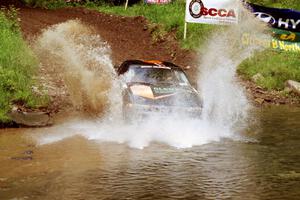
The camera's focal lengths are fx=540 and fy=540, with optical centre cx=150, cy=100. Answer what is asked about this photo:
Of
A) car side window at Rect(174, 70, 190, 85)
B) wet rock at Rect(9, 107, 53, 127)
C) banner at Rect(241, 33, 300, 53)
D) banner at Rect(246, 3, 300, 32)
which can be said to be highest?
banner at Rect(246, 3, 300, 32)

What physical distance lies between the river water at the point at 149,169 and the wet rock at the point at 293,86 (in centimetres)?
635

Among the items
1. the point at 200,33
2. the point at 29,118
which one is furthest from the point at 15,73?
the point at 200,33

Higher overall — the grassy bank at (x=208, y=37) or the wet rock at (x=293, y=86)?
the grassy bank at (x=208, y=37)

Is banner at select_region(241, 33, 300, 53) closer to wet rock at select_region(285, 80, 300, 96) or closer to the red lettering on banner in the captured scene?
the red lettering on banner

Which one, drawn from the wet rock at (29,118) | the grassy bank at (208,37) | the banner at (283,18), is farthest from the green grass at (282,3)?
the wet rock at (29,118)

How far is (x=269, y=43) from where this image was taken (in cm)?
2138

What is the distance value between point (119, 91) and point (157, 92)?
174 cm

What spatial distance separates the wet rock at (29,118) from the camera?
13.4 metres

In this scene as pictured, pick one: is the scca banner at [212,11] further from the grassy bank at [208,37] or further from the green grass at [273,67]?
the green grass at [273,67]

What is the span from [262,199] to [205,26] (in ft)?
57.1

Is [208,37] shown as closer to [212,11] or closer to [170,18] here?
[212,11]

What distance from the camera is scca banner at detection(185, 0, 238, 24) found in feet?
74.4

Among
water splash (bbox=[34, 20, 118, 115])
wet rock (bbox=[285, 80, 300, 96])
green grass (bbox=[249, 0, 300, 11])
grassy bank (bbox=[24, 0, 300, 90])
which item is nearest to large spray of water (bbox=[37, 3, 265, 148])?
water splash (bbox=[34, 20, 118, 115])

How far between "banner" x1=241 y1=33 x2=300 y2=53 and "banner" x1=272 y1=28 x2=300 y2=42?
0.13 meters
